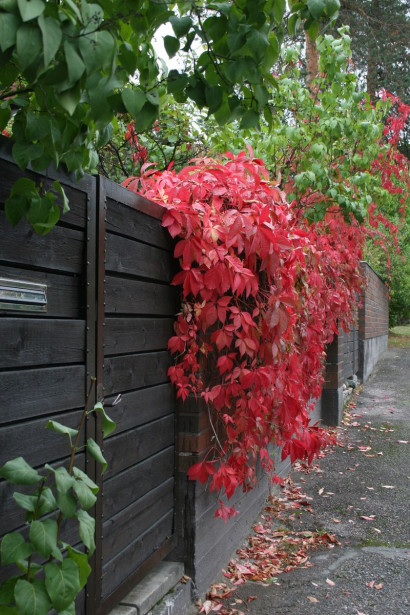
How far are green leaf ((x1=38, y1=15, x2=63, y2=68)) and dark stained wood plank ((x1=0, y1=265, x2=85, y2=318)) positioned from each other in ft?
2.82

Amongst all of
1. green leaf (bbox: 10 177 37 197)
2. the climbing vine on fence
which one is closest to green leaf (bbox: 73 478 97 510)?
green leaf (bbox: 10 177 37 197)

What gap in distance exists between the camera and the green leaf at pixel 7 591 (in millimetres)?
1547

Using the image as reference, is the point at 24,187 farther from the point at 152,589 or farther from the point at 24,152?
the point at 152,589

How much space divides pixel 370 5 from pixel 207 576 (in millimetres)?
17601

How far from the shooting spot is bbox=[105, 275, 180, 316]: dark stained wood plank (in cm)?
254

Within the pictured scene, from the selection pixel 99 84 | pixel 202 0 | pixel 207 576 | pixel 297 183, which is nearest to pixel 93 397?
pixel 99 84

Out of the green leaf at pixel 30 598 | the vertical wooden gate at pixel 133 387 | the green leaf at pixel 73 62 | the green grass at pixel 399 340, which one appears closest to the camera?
the green leaf at pixel 73 62

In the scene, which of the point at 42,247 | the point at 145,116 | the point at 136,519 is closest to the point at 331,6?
the point at 145,116

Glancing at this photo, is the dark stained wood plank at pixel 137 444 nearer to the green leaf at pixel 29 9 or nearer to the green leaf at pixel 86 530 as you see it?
the green leaf at pixel 86 530

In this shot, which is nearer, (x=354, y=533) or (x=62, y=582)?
(x=62, y=582)

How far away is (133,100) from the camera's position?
1.52 metres

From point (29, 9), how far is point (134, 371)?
190 cm

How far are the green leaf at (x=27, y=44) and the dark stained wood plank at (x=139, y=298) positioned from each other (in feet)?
4.70

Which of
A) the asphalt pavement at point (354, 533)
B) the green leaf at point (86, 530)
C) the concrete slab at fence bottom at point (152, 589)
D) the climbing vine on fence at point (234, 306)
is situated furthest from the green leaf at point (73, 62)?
the asphalt pavement at point (354, 533)
